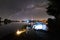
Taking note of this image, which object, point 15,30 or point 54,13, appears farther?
point 15,30

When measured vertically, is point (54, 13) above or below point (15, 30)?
above

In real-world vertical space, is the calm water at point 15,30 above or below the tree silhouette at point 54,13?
below

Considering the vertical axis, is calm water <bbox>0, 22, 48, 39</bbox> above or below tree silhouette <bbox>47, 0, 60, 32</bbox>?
below

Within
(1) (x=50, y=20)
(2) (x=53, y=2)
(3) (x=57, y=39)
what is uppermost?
(2) (x=53, y=2)

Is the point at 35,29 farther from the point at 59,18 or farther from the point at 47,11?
the point at 59,18

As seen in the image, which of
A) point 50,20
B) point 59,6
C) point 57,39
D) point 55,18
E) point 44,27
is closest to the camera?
point 57,39

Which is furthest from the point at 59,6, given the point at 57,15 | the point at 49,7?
the point at 49,7

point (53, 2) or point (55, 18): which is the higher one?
point (53, 2)

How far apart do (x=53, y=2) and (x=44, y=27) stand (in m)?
10.4

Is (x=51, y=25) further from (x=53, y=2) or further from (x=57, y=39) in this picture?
(x=57, y=39)

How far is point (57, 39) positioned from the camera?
101 feet

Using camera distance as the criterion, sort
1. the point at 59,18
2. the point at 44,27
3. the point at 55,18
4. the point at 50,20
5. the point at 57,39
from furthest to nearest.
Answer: the point at 44,27, the point at 50,20, the point at 55,18, the point at 59,18, the point at 57,39

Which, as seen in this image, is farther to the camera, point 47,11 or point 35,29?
point 35,29

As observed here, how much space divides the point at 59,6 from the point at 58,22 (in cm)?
333
